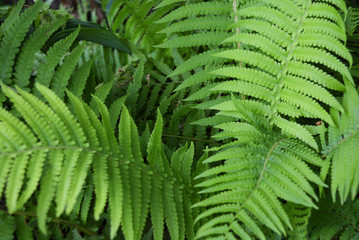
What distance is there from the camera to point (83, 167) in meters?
0.87

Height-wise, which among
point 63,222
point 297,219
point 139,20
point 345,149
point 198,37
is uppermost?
point 139,20

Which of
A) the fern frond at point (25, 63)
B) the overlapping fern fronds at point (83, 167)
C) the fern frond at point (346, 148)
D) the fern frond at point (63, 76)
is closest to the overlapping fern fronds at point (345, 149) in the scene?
the fern frond at point (346, 148)

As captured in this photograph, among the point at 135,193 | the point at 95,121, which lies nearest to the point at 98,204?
the point at 135,193

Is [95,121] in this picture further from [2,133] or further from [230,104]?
[230,104]

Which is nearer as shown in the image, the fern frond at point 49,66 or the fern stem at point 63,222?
the fern stem at point 63,222

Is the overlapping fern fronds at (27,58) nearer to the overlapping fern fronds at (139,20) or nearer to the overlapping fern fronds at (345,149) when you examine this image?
the overlapping fern fronds at (139,20)

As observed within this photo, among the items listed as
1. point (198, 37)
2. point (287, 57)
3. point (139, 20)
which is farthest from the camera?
point (139, 20)

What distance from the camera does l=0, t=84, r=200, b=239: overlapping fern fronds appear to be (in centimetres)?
81

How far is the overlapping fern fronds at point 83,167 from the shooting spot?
2.66 feet

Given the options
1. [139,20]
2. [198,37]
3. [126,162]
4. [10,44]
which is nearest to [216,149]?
[126,162]

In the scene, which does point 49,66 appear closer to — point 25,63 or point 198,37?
point 25,63

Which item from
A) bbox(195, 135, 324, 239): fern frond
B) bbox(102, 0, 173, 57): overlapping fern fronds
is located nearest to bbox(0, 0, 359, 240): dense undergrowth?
bbox(195, 135, 324, 239): fern frond

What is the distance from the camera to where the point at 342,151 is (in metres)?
0.91

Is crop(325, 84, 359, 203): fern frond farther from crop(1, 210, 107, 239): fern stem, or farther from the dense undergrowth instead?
crop(1, 210, 107, 239): fern stem
